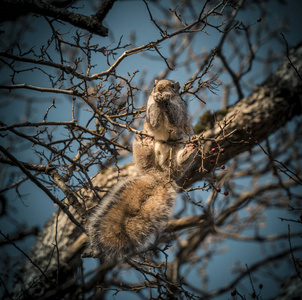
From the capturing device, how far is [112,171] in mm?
4867

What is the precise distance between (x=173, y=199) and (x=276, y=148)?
3618mm

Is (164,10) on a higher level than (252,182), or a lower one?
higher

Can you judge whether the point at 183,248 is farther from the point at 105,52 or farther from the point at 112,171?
the point at 105,52

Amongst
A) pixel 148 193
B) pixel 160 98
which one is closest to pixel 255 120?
pixel 160 98

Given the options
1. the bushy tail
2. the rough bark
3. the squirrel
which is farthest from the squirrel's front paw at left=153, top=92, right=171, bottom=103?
the rough bark

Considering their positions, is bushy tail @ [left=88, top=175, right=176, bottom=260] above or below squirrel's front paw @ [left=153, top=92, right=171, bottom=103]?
below

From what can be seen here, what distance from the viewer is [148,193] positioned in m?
2.82

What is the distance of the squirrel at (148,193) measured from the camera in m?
2.28

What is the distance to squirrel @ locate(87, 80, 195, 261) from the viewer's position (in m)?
2.28

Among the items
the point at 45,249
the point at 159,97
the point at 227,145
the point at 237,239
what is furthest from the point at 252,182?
the point at 45,249

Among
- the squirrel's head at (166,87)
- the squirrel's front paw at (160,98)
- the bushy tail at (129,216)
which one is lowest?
the bushy tail at (129,216)

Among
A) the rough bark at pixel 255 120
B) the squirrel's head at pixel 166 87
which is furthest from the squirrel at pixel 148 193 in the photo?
the rough bark at pixel 255 120

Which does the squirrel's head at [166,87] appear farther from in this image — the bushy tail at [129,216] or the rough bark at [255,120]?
the bushy tail at [129,216]

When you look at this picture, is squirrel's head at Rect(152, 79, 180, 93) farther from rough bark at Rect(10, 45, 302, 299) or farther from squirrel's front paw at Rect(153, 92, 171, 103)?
rough bark at Rect(10, 45, 302, 299)
